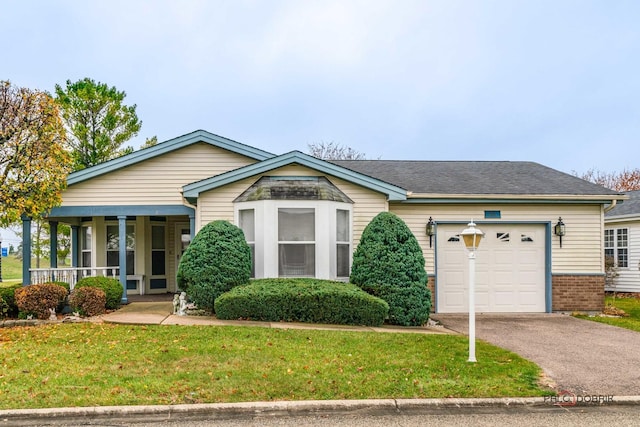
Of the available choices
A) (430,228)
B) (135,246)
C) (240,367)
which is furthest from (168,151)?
(240,367)

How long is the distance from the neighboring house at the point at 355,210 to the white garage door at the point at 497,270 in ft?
0.09

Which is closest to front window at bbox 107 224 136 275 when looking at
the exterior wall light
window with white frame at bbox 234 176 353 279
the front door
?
the front door

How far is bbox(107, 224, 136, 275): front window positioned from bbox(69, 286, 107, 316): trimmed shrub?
440cm

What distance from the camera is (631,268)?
18.4m

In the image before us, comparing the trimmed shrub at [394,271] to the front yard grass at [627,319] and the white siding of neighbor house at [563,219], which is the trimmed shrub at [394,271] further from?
the front yard grass at [627,319]

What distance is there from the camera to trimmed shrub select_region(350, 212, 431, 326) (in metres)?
10.1

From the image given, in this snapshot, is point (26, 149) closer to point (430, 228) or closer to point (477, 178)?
point (430, 228)

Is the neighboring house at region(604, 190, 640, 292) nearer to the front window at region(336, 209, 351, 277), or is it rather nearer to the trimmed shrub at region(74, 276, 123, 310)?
the front window at region(336, 209, 351, 277)

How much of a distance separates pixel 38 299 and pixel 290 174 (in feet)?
20.4

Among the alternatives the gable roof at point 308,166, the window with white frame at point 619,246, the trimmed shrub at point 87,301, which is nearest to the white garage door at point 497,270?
the gable roof at point 308,166

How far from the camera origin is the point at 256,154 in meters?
13.4

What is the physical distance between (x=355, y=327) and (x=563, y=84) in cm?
2397

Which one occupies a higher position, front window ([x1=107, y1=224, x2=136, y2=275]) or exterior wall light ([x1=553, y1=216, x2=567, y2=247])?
exterior wall light ([x1=553, y1=216, x2=567, y2=247])

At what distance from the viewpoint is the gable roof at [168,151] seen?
12.9m
